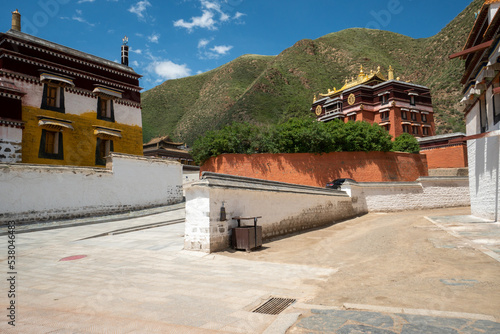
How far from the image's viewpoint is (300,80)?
86062 mm

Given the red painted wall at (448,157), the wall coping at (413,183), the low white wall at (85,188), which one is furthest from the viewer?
the red painted wall at (448,157)

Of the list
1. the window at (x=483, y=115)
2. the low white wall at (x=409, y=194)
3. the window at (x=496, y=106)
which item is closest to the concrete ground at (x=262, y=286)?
the window at (x=496, y=106)

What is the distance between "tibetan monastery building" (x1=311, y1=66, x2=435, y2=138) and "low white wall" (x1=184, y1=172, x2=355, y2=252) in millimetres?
30530

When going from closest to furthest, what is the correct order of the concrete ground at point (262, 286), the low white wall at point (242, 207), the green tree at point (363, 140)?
1. the concrete ground at point (262, 286)
2. the low white wall at point (242, 207)
3. the green tree at point (363, 140)

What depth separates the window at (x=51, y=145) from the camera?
61.2 feet

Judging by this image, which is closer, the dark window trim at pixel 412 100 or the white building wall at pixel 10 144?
the white building wall at pixel 10 144

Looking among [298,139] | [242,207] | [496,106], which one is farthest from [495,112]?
[298,139]

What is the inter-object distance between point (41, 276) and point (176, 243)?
12.6 feet

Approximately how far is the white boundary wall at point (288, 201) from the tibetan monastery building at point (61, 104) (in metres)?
14.8

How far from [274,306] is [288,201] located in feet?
25.7

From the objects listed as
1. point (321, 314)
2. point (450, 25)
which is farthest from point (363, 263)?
point (450, 25)

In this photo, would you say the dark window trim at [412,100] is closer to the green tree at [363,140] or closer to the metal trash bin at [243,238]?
the green tree at [363,140]

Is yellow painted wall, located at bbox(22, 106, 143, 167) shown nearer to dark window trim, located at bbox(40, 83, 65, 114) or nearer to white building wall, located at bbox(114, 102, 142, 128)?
dark window trim, located at bbox(40, 83, 65, 114)

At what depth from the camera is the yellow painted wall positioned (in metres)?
18.1
